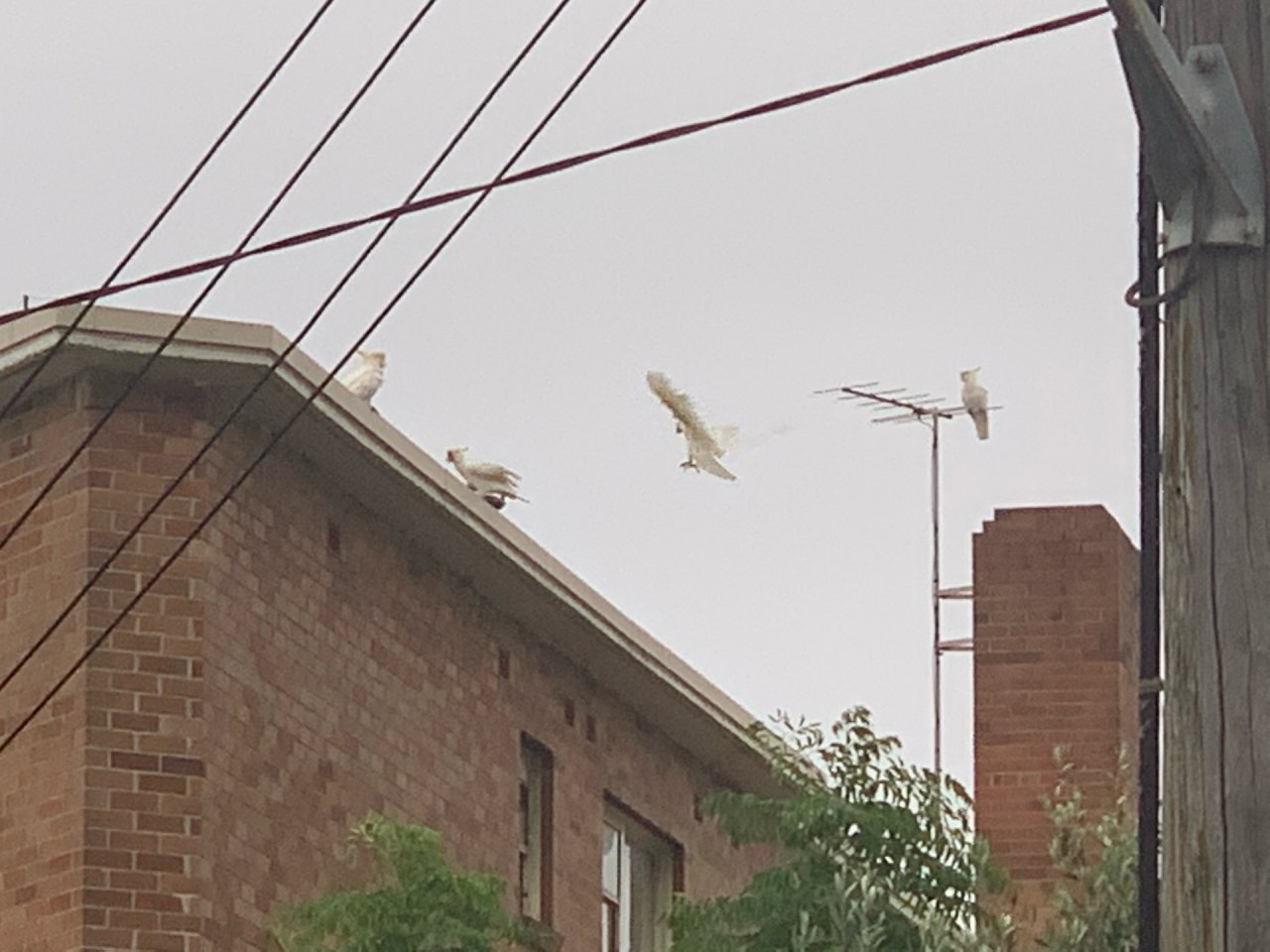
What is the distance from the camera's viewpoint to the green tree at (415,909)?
15961 millimetres

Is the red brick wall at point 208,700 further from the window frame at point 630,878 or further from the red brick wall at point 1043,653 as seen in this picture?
the red brick wall at point 1043,653

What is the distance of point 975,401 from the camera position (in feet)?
84.0

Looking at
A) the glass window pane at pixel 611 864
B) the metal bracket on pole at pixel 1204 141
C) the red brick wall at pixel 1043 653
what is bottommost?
the metal bracket on pole at pixel 1204 141

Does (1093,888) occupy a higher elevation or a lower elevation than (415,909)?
higher

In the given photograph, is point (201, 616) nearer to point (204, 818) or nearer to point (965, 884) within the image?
point (204, 818)

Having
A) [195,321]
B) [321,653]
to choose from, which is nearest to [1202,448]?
[195,321]

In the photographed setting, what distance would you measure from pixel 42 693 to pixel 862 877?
503 cm

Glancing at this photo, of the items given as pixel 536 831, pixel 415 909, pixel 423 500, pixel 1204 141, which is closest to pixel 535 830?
pixel 536 831

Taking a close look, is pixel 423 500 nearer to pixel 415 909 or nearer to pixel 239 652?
pixel 239 652

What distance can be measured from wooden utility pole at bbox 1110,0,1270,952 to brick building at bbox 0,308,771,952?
11.2 metres

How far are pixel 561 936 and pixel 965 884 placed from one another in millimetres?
6776

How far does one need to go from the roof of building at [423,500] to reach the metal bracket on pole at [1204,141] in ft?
36.2

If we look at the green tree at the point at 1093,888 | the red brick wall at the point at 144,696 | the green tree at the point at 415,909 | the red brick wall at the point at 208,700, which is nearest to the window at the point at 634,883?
the red brick wall at the point at 208,700

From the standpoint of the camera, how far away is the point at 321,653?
66.8ft
